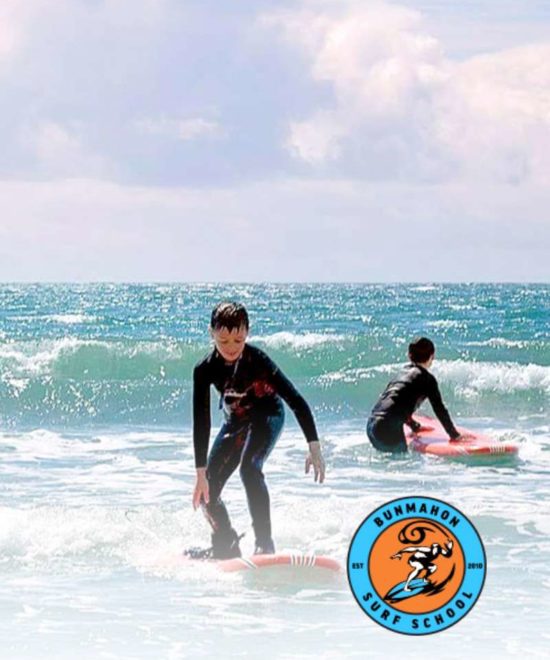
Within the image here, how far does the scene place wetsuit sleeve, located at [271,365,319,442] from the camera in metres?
5.88

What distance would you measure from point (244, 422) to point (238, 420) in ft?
0.11

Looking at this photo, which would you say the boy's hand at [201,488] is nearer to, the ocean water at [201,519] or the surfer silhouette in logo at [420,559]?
the ocean water at [201,519]

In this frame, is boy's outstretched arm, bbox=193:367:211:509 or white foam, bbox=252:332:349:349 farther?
white foam, bbox=252:332:349:349

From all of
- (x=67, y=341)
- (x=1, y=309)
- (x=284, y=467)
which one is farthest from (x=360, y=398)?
(x=1, y=309)

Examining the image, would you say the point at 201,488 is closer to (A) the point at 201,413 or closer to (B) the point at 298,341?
(A) the point at 201,413

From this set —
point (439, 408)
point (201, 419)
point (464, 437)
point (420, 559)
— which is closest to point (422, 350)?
point (439, 408)

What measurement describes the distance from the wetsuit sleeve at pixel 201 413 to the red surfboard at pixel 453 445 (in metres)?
5.77

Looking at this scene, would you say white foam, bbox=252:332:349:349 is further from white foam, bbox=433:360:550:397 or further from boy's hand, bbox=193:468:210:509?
boy's hand, bbox=193:468:210:509

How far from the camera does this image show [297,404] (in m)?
5.92

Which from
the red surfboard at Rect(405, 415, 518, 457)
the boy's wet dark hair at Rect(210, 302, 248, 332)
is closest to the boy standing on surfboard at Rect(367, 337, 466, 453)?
the red surfboard at Rect(405, 415, 518, 457)

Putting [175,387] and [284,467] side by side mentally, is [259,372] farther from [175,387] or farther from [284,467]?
[175,387]

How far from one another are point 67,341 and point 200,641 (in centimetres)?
2047

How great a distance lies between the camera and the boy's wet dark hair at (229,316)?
566 centimetres

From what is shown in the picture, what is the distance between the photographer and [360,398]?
67.6 feet
